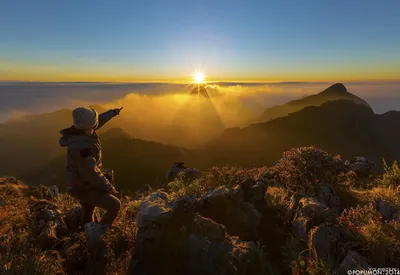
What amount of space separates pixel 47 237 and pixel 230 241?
386cm

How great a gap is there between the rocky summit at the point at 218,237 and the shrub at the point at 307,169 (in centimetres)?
95

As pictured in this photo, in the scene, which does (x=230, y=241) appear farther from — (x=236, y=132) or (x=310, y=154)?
(x=236, y=132)

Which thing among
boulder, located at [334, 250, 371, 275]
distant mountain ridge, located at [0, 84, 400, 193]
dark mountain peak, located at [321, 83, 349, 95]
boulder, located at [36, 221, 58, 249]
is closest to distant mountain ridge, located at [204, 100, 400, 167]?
distant mountain ridge, located at [0, 84, 400, 193]

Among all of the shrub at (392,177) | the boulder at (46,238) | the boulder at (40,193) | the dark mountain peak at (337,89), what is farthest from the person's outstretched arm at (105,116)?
the dark mountain peak at (337,89)

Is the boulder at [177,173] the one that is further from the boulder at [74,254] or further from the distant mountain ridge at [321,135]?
the distant mountain ridge at [321,135]

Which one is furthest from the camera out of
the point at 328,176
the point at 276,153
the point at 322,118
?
the point at 322,118

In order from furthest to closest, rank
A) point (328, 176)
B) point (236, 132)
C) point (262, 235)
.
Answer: point (236, 132), point (328, 176), point (262, 235)

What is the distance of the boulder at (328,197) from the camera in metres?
6.45

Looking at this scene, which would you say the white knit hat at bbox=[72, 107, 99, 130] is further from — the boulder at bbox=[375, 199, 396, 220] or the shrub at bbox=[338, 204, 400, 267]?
the boulder at bbox=[375, 199, 396, 220]

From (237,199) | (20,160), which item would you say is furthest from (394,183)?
(20,160)

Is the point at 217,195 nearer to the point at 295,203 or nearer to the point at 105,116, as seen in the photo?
the point at 295,203

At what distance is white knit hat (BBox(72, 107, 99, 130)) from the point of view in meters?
5.53

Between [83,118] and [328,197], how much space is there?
20.1 ft

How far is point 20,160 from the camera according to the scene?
17312cm
